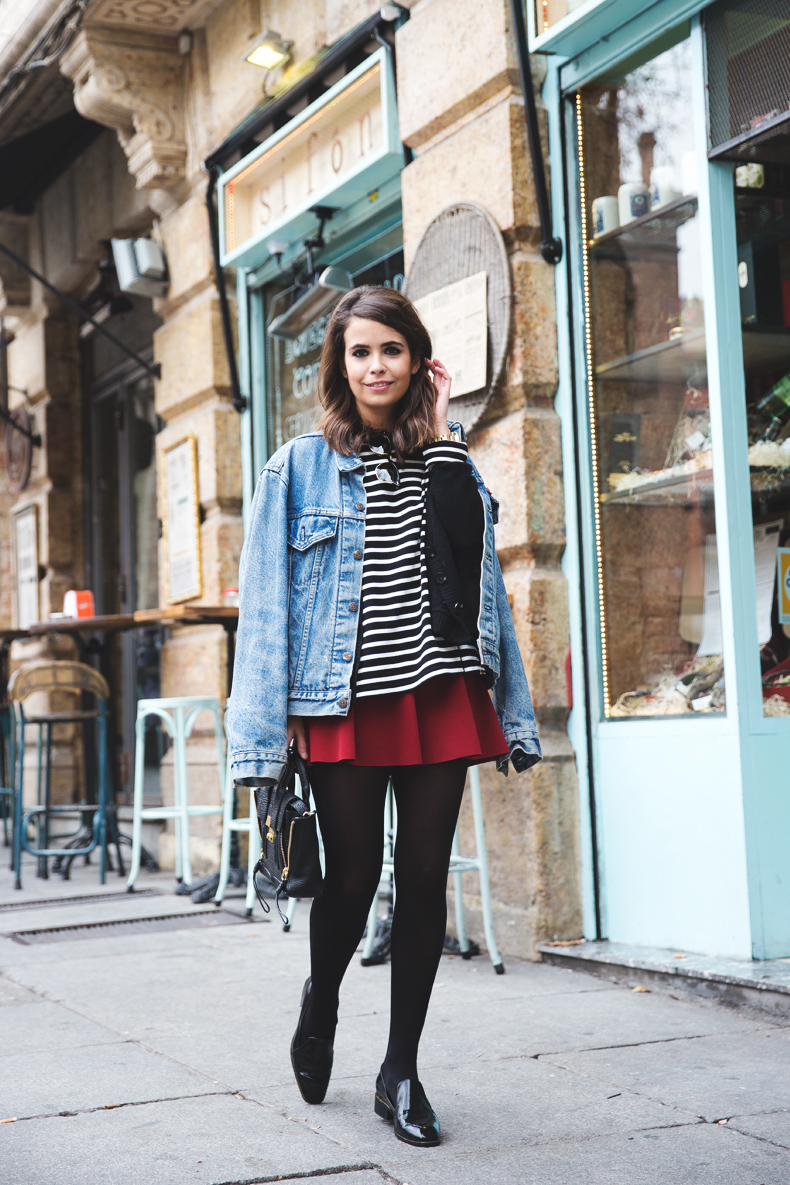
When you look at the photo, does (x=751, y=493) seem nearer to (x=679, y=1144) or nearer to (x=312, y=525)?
(x=312, y=525)

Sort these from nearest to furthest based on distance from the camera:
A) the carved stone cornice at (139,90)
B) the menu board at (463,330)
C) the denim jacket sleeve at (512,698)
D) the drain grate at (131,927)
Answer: the denim jacket sleeve at (512,698)
the menu board at (463,330)
the drain grate at (131,927)
the carved stone cornice at (139,90)

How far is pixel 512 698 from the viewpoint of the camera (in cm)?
281

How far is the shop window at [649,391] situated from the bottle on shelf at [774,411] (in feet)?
0.58

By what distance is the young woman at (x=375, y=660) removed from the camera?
2.57m

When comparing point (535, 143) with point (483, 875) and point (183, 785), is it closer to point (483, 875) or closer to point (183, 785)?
point (483, 875)

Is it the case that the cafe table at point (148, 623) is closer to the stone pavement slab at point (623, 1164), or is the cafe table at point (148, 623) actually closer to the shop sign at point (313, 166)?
the shop sign at point (313, 166)

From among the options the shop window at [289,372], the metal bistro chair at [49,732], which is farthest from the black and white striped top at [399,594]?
the metal bistro chair at [49,732]

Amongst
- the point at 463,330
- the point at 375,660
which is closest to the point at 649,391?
the point at 463,330

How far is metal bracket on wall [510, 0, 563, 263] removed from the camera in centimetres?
440

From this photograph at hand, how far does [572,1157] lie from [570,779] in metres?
2.07

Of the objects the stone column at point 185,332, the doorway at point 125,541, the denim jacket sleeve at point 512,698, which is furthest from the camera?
the doorway at point 125,541

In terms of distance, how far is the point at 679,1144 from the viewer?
2.43 metres

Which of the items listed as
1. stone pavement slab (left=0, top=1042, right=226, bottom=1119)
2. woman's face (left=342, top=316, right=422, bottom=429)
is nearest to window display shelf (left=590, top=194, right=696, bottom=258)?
woman's face (left=342, top=316, right=422, bottom=429)

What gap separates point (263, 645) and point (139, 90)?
5.39 m
